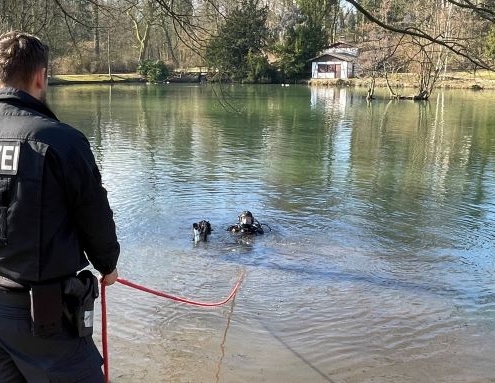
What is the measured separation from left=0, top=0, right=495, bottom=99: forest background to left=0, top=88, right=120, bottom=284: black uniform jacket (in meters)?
2.54

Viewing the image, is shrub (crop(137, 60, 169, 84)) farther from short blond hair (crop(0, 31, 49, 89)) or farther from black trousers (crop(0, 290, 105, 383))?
black trousers (crop(0, 290, 105, 383))

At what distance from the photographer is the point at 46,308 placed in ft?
6.89

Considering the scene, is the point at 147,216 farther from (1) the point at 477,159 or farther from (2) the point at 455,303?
(1) the point at 477,159

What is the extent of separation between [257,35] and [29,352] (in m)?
12.0

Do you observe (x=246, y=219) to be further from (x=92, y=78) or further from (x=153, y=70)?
(x=92, y=78)

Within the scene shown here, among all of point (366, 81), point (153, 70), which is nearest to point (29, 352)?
point (153, 70)

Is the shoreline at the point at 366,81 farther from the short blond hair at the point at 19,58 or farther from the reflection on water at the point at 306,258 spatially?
the short blond hair at the point at 19,58

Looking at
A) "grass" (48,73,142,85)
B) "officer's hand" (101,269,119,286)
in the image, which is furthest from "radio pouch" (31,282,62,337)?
"grass" (48,73,142,85)

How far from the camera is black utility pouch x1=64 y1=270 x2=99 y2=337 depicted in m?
2.19

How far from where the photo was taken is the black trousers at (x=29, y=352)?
2.15 meters

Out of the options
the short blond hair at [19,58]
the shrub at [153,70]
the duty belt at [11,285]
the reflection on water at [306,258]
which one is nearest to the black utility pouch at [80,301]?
the duty belt at [11,285]

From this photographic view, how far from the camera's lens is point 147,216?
34.2 ft

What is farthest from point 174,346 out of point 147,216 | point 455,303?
point 147,216

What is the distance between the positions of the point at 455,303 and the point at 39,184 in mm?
5916
